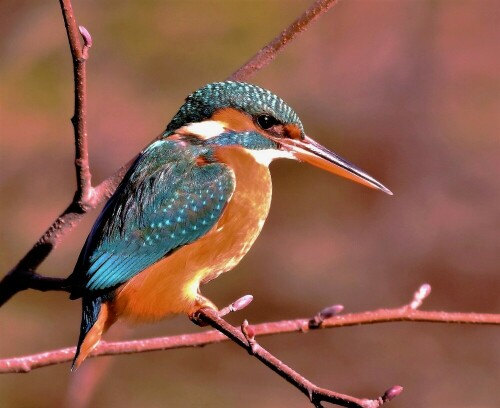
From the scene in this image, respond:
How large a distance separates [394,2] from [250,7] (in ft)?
2.93

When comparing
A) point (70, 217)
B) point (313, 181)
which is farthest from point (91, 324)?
point (313, 181)

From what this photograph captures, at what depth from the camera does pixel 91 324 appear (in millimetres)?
1818

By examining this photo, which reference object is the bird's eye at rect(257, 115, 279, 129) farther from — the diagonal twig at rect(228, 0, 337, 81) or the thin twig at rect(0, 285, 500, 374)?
the thin twig at rect(0, 285, 500, 374)

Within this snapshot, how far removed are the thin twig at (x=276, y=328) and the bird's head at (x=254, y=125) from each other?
0.41m

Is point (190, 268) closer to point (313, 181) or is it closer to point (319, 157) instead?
point (319, 157)

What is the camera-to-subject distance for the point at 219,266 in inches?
A: 76.5

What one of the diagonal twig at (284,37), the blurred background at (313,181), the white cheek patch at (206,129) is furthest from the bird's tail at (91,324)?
the blurred background at (313,181)

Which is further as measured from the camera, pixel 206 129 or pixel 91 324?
pixel 206 129

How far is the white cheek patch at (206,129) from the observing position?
203 cm

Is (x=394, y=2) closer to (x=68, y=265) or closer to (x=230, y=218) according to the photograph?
(x=68, y=265)

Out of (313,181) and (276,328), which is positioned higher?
(276,328)

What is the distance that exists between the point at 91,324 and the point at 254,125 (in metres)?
0.57

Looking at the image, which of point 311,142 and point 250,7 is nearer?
point 311,142

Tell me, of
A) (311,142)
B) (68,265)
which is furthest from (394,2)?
(311,142)
